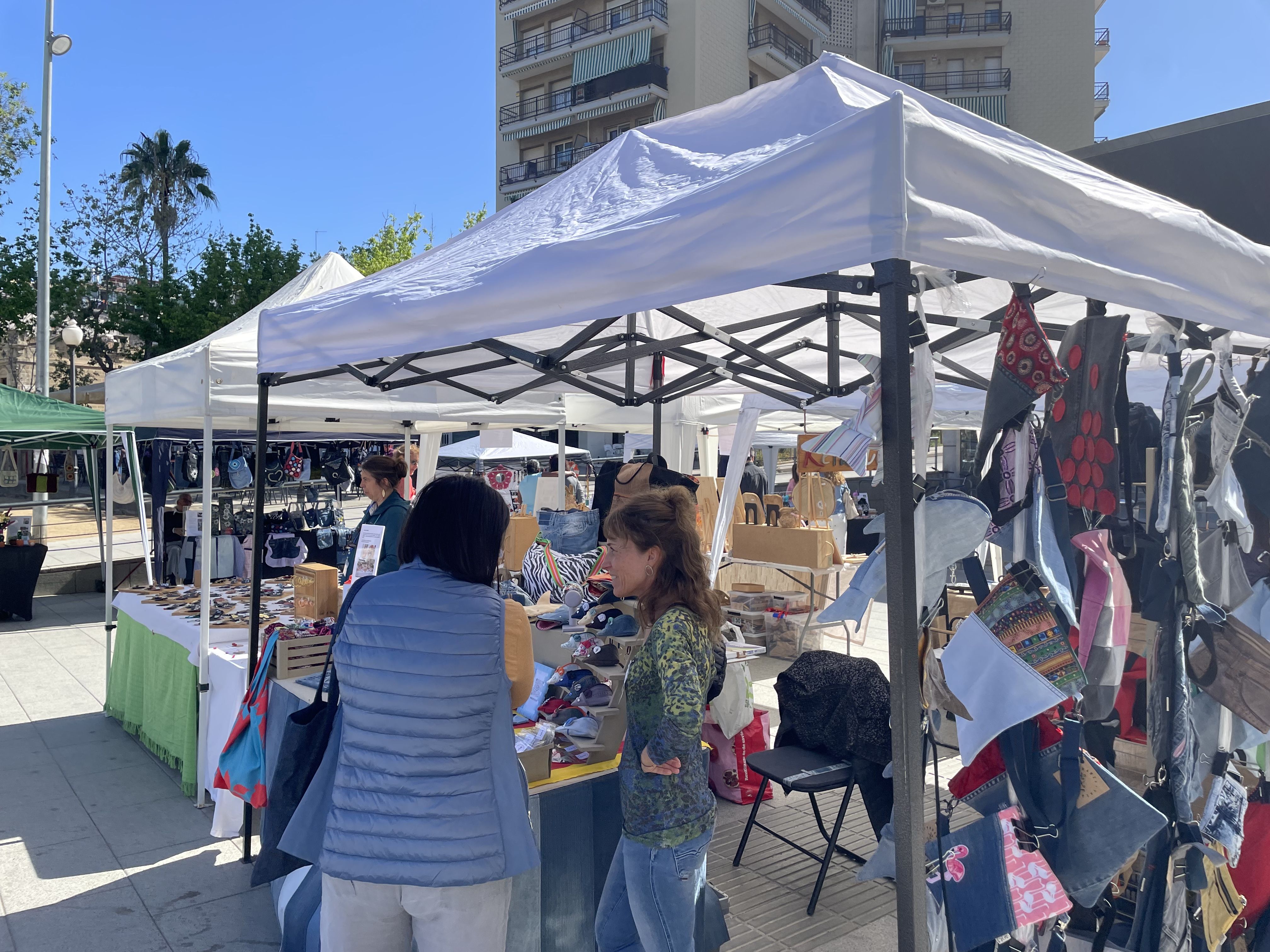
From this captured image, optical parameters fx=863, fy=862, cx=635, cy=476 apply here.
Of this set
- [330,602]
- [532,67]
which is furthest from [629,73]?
[330,602]

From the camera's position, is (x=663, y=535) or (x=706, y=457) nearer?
(x=663, y=535)

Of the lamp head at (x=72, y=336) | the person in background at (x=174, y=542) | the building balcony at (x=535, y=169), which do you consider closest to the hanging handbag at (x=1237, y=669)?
the person in background at (x=174, y=542)

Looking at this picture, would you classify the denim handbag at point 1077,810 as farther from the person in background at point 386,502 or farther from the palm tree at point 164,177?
the palm tree at point 164,177

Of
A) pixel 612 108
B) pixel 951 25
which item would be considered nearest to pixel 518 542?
pixel 612 108

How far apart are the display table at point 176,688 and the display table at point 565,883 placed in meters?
1.56

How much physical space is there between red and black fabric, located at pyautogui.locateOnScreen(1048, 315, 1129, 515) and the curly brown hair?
35.8 inches

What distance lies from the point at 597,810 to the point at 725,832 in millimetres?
1544

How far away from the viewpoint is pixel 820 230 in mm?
1530

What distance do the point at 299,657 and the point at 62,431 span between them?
7.17 meters

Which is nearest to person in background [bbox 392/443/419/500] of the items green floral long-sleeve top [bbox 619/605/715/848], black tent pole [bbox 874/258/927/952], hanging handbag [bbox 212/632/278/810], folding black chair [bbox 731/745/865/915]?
hanging handbag [bbox 212/632/278/810]

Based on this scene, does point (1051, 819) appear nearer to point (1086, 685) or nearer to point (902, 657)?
point (1086, 685)

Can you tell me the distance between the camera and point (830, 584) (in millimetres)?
9891

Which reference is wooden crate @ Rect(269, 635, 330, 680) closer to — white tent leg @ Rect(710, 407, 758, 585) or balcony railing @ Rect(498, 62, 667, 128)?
white tent leg @ Rect(710, 407, 758, 585)

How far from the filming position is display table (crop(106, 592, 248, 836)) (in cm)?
430
